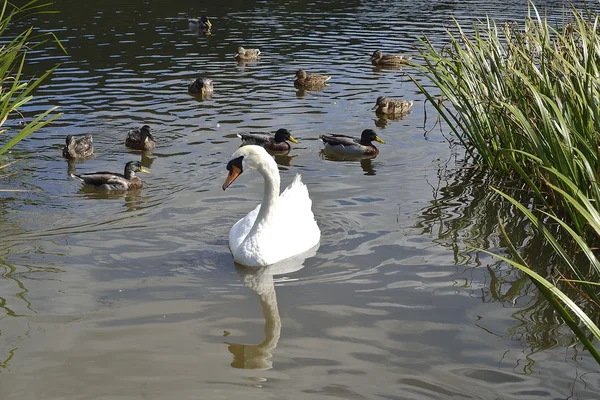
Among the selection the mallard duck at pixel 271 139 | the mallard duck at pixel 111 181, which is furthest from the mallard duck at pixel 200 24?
the mallard duck at pixel 111 181

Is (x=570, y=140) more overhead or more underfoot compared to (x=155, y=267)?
more overhead

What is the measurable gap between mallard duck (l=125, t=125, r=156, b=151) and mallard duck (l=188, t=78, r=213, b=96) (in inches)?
138

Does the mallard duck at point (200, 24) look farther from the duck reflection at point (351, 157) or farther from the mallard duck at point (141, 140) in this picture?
the duck reflection at point (351, 157)

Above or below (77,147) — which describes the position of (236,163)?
above

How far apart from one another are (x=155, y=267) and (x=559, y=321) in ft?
12.9

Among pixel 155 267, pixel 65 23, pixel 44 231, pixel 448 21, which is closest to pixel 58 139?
pixel 44 231

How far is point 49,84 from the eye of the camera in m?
17.8

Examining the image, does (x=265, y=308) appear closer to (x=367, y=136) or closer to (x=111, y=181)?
(x=111, y=181)

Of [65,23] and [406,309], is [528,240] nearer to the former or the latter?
[406,309]

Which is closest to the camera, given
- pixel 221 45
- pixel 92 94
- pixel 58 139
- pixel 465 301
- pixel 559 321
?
pixel 559 321

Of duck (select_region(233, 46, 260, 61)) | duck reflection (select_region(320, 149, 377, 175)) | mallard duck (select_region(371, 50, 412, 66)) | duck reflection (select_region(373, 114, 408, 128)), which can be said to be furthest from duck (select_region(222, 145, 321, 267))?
duck (select_region(233, 46, 260, 61))

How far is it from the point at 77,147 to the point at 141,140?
3.42ft

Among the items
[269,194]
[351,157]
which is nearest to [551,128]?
[269,194]

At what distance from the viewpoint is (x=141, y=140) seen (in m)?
13.3
